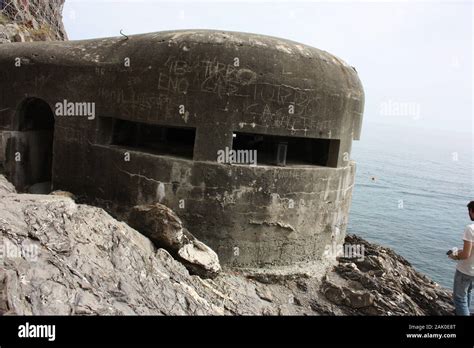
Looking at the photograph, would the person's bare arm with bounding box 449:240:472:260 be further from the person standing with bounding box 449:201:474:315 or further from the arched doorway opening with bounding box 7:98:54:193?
the arched doorway opening with bounding box 7:98:54:193

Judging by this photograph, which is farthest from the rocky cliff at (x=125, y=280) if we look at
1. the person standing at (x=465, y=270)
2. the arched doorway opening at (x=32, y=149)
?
the person standing at (x=465, y=270)

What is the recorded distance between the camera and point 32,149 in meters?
8.35

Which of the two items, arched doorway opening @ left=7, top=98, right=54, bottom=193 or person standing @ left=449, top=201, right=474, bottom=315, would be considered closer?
person standing @ left=449, top=201, right=474, bottom=315

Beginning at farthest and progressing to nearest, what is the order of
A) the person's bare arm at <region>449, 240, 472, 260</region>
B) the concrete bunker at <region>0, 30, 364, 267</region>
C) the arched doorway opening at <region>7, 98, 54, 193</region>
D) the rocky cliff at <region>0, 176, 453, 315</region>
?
1. the arched doorway opening at <region>7, 98, 54, 193</region>
2. the concrete bunker at <region>0, 30, 364, 267</region>
3. the person's bare arm at <region>449, 240, 472, 260</region>
4. the rocky cliff at <region>0, 176, 453, 315</region>

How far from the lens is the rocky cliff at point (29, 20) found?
12.4 metres

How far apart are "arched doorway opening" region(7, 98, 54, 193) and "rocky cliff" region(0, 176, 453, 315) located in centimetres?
54

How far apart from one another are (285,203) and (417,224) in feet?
76.8

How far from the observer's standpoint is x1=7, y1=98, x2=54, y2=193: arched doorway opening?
26.1 ft

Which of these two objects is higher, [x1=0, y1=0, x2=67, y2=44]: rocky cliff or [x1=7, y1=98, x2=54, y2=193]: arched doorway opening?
[x1=0, y1=0, x2=67, y2=44]: rocky cliff

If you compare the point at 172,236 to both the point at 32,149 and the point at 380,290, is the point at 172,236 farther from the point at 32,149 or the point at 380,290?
the point at 380,290

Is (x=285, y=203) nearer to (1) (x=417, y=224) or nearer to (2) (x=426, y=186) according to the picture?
(1) (x=417, y=224)

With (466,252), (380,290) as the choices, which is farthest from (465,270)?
(380,290)

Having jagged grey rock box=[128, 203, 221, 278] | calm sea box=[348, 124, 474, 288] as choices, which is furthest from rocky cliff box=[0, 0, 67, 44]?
calm sea box=[348, 124, 474, 288]
